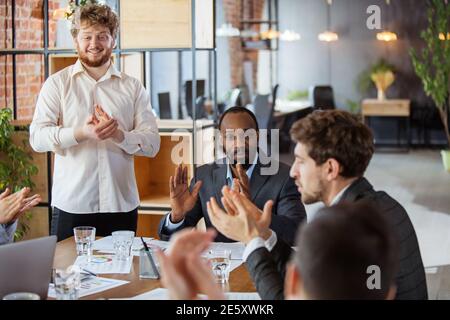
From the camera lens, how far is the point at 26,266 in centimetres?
202

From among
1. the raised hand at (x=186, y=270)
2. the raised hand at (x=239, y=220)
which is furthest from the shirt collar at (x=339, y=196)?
the raised hand at (x=186, y=270)

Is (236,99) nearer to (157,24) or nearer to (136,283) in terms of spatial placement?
(157,24)

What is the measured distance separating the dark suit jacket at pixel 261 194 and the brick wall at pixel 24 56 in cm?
268

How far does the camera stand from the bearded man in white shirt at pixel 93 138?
135 inches

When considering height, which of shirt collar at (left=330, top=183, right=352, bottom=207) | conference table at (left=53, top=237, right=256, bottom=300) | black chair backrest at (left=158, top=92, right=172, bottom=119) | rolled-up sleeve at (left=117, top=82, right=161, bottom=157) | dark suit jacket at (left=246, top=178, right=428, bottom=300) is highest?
black chair backrest at (left=158, top=92, right=172, bottom=119)

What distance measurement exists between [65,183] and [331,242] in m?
2.46

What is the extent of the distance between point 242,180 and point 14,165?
216cm

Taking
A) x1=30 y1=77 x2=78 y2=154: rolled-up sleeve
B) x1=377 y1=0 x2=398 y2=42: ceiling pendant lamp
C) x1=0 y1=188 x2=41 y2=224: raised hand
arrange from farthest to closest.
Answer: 1. x1=377 y1=0 x2=398 y2=42: ceiling pendant lamp
2. x1=30 y1=77 x2=78 y2=154: rolled-up sleeve
3. x1=0 y1=188 x2=41 y2=224: raised hand

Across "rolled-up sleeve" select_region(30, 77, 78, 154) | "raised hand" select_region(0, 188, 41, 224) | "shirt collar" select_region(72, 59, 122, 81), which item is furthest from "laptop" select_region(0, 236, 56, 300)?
"shirt collar" select_region(72, 59, 122, 81)

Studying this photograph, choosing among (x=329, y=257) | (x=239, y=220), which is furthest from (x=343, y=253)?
(x=239, y=220)

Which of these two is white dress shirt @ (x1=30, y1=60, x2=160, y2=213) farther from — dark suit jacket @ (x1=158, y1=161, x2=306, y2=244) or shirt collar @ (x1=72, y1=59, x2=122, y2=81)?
dark suit jacket @ (x1=158, y1=161, x2=306, y2=244)

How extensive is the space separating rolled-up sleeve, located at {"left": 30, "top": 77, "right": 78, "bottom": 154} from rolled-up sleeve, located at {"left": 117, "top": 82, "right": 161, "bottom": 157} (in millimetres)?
246

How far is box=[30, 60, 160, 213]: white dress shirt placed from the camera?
351cm

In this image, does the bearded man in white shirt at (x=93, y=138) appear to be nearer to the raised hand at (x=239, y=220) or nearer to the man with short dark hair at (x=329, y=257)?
the raised hand at (x=239, y=220)
